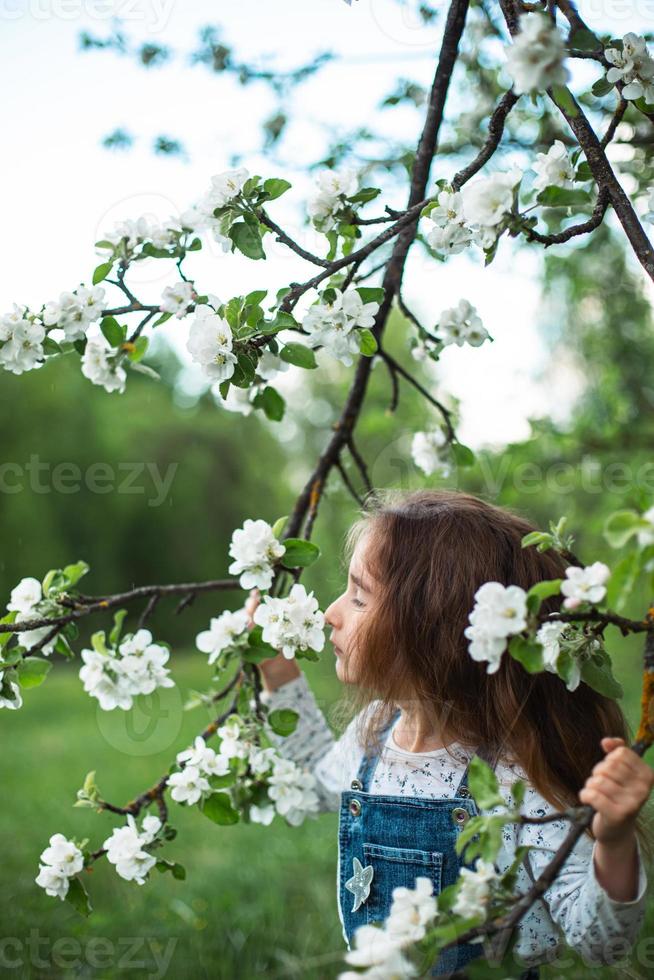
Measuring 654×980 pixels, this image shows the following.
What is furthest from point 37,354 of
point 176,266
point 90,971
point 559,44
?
point 90,971

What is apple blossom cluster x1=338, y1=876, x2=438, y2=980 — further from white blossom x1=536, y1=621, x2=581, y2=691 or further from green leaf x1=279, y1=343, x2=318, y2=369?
green leaf x1=279, y1=343, x2=318, y2=369

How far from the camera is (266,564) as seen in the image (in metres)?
1.50

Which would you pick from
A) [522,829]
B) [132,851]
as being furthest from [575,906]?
[132,851]

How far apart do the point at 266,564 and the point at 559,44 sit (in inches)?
35.0

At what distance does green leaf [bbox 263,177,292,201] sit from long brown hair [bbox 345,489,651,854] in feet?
2.15

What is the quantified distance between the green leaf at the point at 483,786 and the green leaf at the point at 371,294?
75 cm

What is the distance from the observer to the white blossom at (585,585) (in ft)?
3.29

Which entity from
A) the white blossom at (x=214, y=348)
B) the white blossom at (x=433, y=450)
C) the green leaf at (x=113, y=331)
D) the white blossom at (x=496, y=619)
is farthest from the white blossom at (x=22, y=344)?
the white blossom at (x=433, y=450)

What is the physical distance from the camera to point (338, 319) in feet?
4.63

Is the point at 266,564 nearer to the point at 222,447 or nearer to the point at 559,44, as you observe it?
the point at 559,44

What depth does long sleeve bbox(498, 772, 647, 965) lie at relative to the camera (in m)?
1.20

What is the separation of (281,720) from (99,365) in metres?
0.78

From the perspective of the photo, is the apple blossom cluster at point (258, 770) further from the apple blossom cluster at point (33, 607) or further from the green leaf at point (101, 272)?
the green leaf at point (101, 272)

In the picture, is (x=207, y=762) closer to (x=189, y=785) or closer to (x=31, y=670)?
(x=189, y=785)
